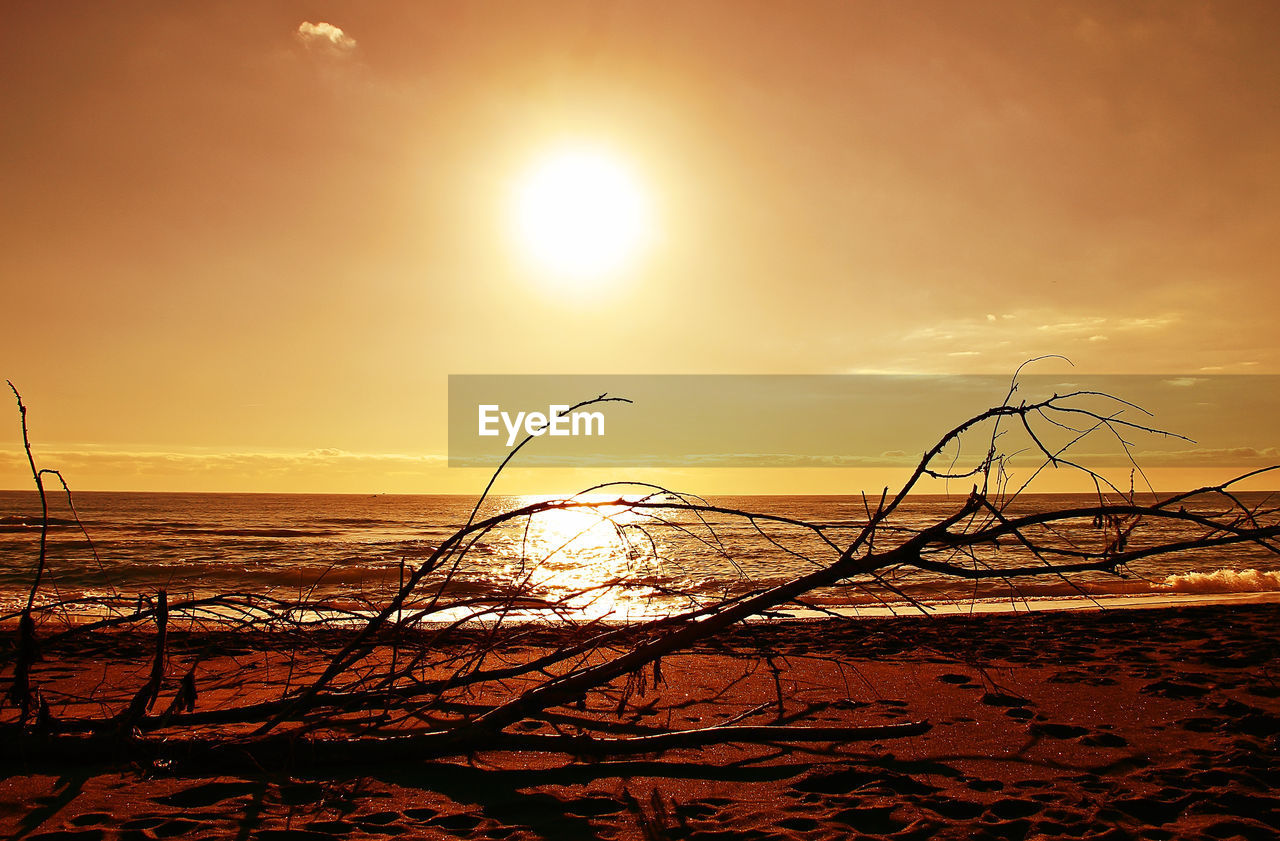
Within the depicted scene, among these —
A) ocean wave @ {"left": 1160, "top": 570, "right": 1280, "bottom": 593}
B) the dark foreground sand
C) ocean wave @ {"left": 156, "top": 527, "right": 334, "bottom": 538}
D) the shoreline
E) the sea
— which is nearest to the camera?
the dark foreground sand

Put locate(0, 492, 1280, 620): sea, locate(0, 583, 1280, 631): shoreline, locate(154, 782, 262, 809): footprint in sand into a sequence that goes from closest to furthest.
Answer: locate(154, 782, 262, 809): footprint in sand, locate(0, 492, 1280, 620): sea, locate(0, 583, 1280, 631): shoreline

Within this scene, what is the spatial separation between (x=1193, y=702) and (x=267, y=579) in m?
16.5

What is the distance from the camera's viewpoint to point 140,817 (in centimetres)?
285

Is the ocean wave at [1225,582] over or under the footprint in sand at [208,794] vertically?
under

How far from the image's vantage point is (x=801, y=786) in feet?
10.6

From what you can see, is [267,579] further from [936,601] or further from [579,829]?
[579,829]

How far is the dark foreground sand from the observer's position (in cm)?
282

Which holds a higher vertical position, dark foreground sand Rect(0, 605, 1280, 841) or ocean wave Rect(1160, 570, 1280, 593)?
dark foreground sand Rect(0, 605, 1280, 841)

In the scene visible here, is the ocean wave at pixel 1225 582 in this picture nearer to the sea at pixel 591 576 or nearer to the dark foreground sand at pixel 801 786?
the sea at pixel 591 576

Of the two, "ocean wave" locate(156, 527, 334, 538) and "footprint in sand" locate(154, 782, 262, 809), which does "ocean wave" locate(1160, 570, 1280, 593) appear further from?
"ocean wave" locate(156, 527, 334, 538)

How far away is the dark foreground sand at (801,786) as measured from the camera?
2.82m

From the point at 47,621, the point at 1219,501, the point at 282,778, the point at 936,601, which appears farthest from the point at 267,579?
the point at 1219,501

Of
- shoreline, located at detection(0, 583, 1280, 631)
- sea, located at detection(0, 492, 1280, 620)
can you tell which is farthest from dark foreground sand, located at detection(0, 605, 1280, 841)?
shoreline, located at detection(0, 583, 1280, 631)

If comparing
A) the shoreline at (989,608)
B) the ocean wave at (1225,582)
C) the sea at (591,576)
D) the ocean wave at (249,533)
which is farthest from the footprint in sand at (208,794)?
the ocean wave at (249,533)
